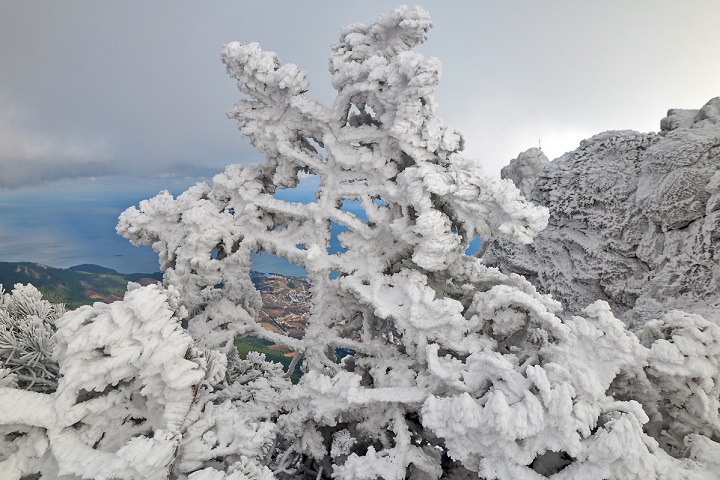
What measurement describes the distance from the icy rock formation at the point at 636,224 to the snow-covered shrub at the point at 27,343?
460 cm

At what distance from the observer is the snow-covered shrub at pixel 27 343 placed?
2.54 meters

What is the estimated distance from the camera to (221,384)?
3020 millimetres

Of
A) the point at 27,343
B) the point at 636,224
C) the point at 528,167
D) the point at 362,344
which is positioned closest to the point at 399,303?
the point at 362,344

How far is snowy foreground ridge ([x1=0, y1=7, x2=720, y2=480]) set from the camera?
1.89 meters

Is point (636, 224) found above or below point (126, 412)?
above

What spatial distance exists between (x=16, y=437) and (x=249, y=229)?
5.58 feet

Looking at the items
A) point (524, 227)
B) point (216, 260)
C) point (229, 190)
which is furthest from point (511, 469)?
point (229, 190)

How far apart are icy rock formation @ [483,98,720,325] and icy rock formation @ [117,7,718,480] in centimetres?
216

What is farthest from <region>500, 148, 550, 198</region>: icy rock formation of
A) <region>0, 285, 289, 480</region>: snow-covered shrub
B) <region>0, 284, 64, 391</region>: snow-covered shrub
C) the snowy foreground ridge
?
<region>0, 284, 64, 391</region>: snow-covered shrub

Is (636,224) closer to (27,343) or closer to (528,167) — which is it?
(528,167)

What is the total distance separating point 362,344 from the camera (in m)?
2.88

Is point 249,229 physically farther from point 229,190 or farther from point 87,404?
point 87,404

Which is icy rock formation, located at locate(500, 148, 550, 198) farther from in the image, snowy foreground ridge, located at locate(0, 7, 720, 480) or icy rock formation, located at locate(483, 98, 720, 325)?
snowy foreground ridge, located at locate(0, 7, 720, 480)

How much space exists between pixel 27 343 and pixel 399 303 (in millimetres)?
2167
